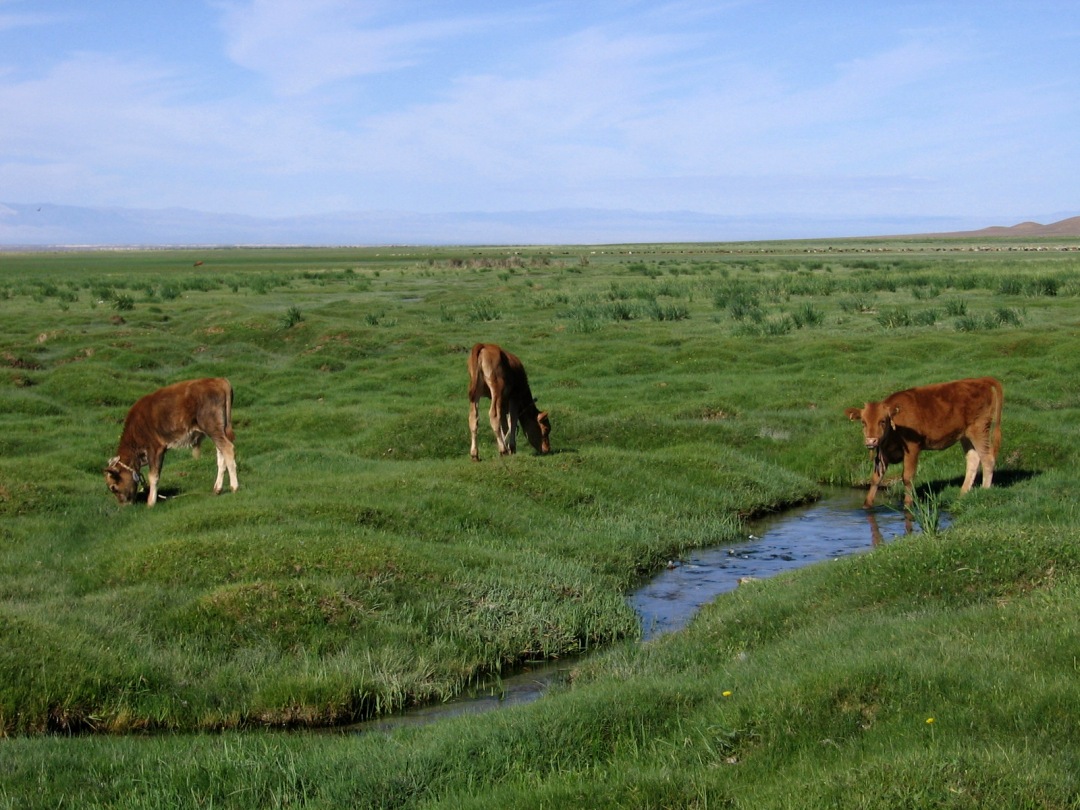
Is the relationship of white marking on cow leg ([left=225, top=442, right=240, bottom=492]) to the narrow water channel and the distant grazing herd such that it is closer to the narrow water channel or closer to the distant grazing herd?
the distant grazing herd

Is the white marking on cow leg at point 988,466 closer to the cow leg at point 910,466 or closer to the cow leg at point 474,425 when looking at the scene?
the cow leg at point 910,466

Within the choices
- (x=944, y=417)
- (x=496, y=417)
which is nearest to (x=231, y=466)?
(x=496, y=417)

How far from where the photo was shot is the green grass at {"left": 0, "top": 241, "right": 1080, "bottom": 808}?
7.27 m

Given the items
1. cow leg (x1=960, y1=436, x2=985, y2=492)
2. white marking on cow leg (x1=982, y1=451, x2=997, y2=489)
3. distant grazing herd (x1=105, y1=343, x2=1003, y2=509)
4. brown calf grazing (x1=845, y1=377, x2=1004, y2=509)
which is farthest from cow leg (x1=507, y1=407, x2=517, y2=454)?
white marking on cow leg (x1=982, y1=451, x2=997, y2=489)

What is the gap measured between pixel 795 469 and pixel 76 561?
13770mm

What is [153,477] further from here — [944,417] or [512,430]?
[944,417]

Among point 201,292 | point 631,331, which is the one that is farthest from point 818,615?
point 201,292

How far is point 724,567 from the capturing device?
50.6 feet

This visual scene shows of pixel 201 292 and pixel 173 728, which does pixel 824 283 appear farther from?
pixel 173 728

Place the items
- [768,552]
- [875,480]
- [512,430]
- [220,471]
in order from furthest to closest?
[512,430] → [875,480] → [220,471] → [768,552]

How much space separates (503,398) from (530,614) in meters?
7.36

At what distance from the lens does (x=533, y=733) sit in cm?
814

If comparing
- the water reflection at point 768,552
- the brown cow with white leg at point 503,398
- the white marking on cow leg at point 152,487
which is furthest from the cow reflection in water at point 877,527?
the white marking on cow leg at point 152,487

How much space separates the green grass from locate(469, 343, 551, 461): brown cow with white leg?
36.6 inches
